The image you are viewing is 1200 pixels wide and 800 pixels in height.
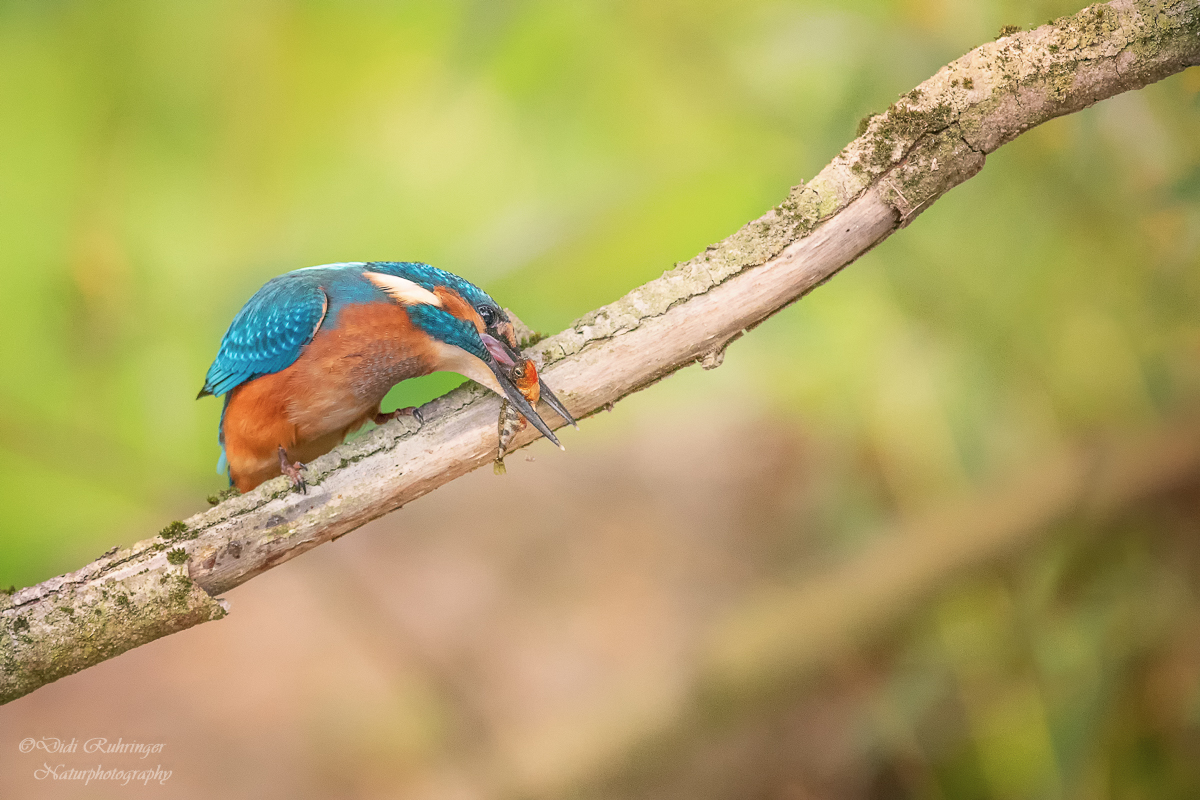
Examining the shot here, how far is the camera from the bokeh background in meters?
2.12

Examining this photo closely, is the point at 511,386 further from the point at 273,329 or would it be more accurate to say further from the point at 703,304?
the point at 273,329

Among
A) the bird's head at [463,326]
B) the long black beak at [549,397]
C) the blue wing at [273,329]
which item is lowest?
the long black beak at [549,397]

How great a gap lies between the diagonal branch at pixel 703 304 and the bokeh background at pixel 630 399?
0.84m

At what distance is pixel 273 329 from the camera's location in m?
1.56

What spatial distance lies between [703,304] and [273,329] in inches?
31.3

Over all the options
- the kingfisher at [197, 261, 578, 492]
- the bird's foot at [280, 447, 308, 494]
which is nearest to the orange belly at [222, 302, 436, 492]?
the kingfisher at [197, 261, 578, 492]

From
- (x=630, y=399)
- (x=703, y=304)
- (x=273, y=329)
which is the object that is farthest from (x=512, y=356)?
(x=630, y=399)

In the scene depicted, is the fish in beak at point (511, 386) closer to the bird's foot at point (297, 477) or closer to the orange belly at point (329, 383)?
the orange belly at point (329, 383)

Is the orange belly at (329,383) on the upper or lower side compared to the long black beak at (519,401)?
upper

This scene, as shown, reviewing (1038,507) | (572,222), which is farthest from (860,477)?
(572,222)

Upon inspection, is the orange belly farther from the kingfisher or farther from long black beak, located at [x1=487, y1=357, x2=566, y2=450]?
long black beak, located at [x1=487, y1=357, x2=566, y2=450]

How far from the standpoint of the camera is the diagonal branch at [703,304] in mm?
1326

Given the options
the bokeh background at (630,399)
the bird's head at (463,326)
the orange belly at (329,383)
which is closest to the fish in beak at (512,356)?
the bird's head at (463,326)

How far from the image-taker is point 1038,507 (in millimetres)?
2148
